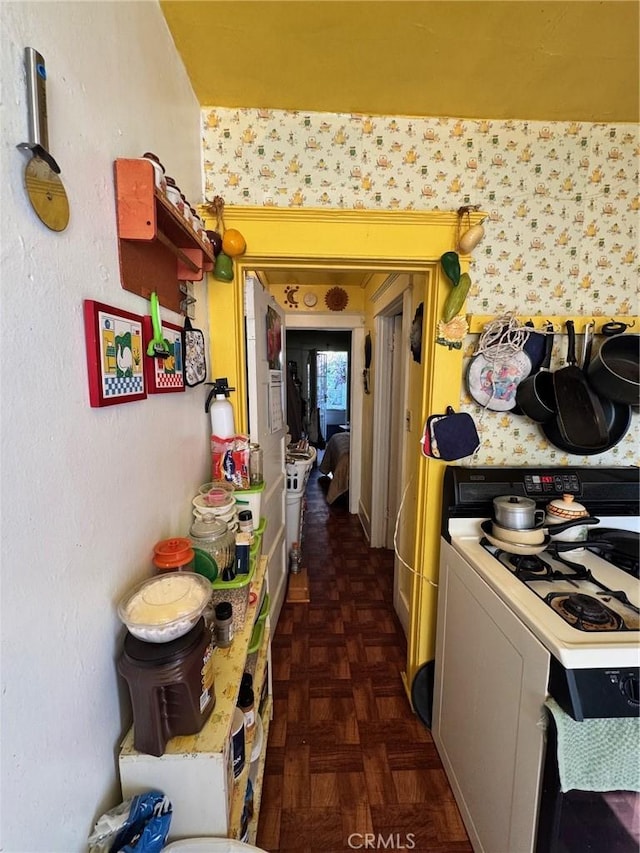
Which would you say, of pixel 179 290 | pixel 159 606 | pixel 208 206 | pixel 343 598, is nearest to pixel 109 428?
Answer: pixel 159 606

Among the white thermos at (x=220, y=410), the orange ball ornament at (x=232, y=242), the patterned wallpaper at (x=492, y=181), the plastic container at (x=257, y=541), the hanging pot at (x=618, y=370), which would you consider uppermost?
the patterned wallpaper at (x=492, y=181)

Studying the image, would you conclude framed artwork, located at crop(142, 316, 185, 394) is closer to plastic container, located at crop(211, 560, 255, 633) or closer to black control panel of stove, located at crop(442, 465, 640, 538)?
plastic container, located at crop(211, 560, 255, 633)

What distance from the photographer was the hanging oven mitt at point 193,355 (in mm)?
1081

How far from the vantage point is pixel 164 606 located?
69 cm

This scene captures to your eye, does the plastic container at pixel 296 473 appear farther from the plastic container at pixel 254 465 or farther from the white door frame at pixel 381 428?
the plastic container at pixel 254 465

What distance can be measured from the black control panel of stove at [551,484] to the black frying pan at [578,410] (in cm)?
13

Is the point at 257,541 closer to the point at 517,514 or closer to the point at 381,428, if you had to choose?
the point at 517,514

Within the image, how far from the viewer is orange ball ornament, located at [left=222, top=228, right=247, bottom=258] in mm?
1275

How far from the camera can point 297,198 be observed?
1.32m

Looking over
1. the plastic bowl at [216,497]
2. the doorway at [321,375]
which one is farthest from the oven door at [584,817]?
the doorway at [321,375]

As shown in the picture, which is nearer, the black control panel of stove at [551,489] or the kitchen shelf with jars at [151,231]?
the kitchen shelf with jars at [151,231]

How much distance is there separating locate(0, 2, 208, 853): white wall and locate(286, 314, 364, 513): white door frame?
275cm

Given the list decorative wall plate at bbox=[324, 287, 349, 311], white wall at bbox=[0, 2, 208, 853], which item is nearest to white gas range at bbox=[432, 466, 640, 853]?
white wall at bbox=[0, 2, 208, 853]

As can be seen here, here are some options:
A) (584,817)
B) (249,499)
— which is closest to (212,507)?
(249,499)
